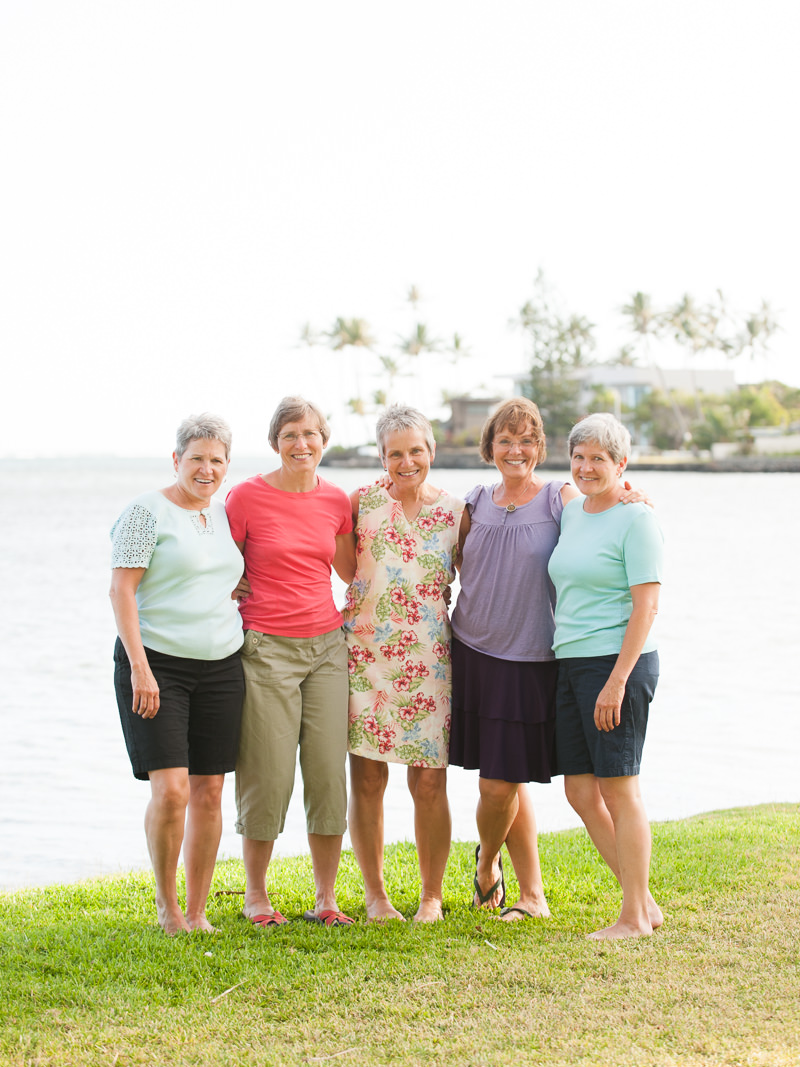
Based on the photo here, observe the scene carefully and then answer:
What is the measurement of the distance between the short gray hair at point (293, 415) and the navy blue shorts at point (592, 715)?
1.31 meters

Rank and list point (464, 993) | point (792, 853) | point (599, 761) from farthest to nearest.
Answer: point (792, 853) → point (599, 761) → point (464, 993)

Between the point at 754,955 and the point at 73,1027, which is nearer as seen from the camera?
the point at 73,1027

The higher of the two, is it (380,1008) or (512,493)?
(512,493)

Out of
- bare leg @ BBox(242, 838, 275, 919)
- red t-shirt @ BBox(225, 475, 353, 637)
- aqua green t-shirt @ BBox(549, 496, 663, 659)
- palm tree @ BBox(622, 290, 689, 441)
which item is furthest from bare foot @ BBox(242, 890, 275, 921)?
palm tree @ BBox(622, 290, 689, 441)

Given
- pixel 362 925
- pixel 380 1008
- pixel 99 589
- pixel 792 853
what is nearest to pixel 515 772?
pixel 362 925

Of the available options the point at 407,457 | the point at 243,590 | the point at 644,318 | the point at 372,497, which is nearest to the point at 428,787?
the point at 243,590

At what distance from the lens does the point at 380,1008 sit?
3.31 metres

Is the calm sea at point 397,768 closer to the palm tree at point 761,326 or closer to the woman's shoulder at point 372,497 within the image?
the woman's shoulder at point 372,497

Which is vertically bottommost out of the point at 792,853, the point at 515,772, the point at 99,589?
the point at 99,589

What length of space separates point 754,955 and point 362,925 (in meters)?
1.43

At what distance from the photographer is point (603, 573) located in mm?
3957

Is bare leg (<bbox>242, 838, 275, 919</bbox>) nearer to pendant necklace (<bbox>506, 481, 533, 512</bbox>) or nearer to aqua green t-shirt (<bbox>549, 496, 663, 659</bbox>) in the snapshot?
aqua green t-shirt (<bbox>549, 496, 663, 659</bbox>)

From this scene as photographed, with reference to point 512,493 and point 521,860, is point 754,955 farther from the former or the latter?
point 512,493

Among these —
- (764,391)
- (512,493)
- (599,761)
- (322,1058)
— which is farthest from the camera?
(764,391)
